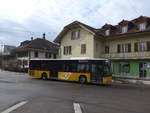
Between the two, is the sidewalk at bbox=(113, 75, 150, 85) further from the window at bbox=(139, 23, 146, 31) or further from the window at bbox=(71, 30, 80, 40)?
the window at bbox=(71, 30, 80, 40)

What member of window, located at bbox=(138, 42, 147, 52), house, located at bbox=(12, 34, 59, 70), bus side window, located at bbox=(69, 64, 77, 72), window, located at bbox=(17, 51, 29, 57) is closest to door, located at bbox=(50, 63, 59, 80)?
bus side window, located at bbox=(69, 64, 77, 72)

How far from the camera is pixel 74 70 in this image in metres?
23.1

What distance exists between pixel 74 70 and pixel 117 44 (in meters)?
10.3

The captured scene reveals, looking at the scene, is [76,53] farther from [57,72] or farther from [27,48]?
[27,48]

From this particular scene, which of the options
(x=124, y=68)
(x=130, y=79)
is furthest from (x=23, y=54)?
(x=130, y=79)

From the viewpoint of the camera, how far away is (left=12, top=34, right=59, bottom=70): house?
49875mm

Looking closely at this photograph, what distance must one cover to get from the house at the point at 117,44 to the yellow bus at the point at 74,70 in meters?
7.51

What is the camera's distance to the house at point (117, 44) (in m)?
27.0

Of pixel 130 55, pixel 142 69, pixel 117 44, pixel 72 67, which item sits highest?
pixel 117 44

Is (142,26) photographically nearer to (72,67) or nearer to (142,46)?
(142,46)

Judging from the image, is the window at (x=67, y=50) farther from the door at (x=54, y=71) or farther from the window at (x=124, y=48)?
the door at (x=54, y=71)

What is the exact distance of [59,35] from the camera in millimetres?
34562

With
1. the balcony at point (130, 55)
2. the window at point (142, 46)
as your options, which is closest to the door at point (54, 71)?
the balcony at point (130, 55)

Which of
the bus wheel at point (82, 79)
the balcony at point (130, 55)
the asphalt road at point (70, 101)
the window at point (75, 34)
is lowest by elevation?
the asphalt road at point (70, 101)
